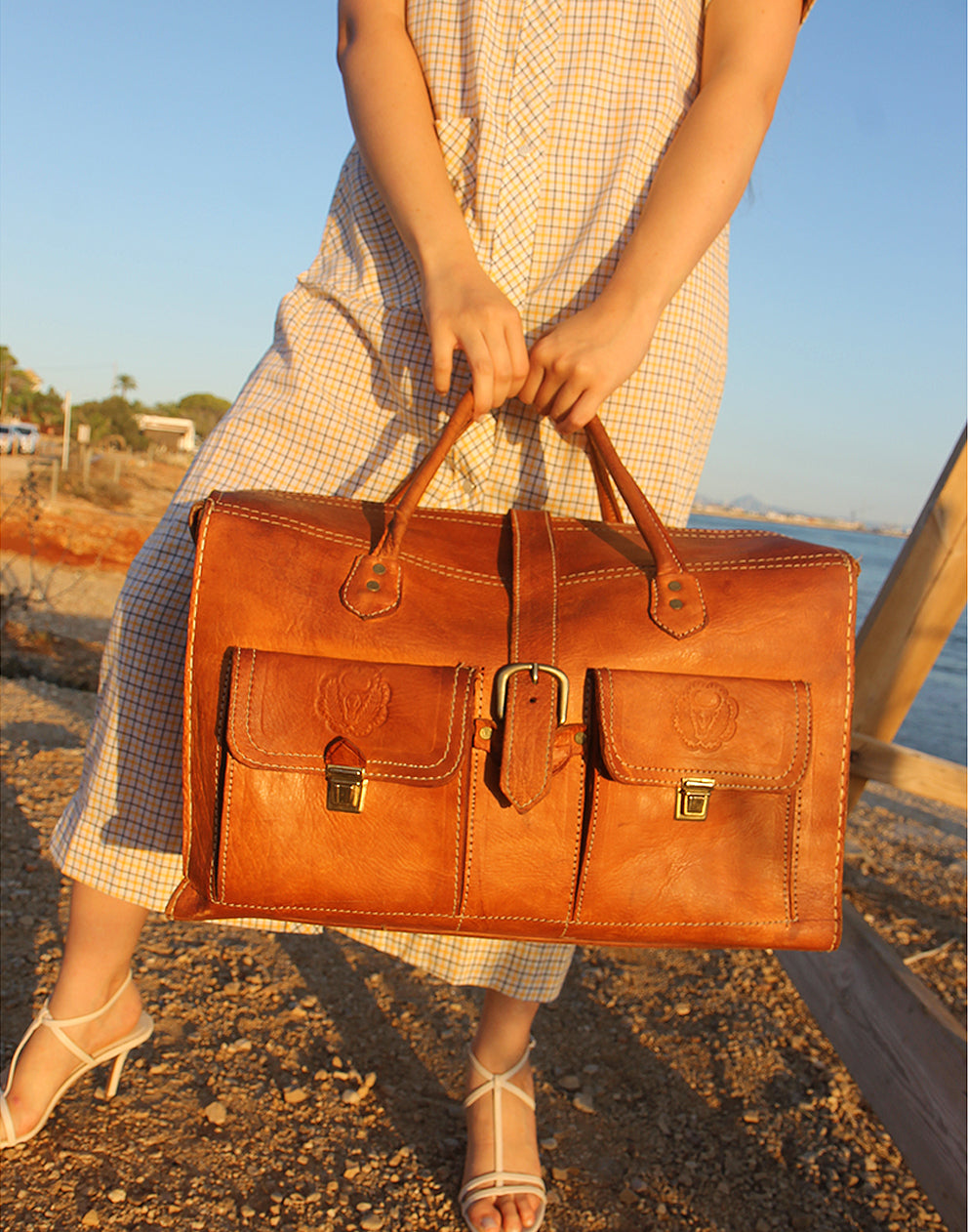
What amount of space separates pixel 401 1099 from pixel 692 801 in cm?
114

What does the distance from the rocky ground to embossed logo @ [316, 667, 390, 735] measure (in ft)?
3.21

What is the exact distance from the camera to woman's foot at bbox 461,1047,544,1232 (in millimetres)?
1578

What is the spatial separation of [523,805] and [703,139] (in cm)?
121

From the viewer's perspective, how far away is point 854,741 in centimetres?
240

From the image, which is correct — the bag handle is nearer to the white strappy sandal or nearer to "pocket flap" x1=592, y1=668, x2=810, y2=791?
"pocket flap" x1=592, y1=668, x2=810, y2=791

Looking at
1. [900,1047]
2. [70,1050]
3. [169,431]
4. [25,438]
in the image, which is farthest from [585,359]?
[169,431]

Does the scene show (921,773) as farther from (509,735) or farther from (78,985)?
(78,985)

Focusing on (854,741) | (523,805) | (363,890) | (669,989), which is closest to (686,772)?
(523,805)

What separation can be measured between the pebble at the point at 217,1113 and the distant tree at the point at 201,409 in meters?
67.1

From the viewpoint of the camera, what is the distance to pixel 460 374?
159 cm

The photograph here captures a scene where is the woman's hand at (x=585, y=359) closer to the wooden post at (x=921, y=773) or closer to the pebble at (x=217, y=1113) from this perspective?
the wooden post at (x=921, y=773)

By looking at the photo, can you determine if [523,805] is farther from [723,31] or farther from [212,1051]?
[723,31]

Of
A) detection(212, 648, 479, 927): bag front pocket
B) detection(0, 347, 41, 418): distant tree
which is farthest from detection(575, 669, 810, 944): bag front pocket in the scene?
detection(0, 347, 41, 418): distant tree

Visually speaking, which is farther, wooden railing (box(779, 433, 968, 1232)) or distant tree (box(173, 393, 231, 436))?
distant tree (box(173, 393, 231, 436))
